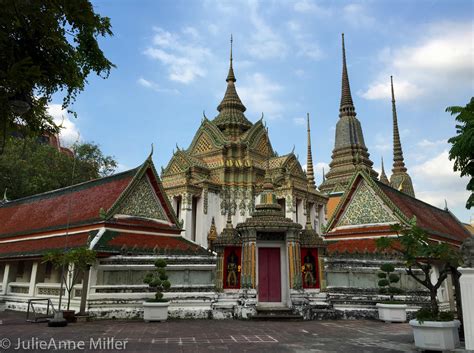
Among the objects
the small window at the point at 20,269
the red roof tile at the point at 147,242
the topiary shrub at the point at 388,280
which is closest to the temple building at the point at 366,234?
the topiary shrub at the point at 388,280

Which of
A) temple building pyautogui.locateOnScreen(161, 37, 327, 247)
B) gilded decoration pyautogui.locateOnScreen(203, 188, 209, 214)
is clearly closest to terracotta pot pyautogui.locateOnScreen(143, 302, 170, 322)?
temple building pyautogui.locateOnScreen(161, 37, 327, 247)

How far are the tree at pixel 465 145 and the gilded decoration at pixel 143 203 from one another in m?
11.4

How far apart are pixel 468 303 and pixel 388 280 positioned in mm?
7220

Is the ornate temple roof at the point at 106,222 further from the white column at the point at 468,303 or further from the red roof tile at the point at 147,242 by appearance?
the white column at the point at 468,303

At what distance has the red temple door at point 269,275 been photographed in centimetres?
1359

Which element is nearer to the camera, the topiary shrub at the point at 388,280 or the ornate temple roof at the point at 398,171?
the topiary shrub at the point at 388,280

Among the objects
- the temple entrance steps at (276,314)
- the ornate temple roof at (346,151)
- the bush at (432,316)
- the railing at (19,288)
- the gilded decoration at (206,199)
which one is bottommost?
the temple entrance steps at (276,314)

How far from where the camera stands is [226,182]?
29.4 metres

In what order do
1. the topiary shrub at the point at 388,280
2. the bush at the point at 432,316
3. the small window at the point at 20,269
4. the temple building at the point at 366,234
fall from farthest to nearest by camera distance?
1. the small window at the point at 20,269
2. the temple building at the point at 366,234
3. the topiary shrub at the point at 388,280
4. the bush at the point at 432,316

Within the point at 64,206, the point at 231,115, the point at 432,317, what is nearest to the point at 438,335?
the point at 432,317

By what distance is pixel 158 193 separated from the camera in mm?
17625

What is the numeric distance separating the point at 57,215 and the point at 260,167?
52.0ft

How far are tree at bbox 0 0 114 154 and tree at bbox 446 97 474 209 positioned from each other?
7043mm

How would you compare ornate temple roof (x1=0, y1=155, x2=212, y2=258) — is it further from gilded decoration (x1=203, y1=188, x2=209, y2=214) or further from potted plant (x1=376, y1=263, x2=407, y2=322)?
gilded decoration (x1=203, y1=188, x2=209, y2=214)
